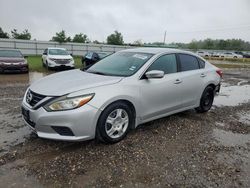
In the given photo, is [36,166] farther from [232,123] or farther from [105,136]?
[232,123]

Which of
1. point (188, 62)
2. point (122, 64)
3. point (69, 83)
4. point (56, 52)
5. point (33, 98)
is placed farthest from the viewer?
point (56, 52)

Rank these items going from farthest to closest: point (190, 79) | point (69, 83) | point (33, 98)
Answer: point (190, 79) → point (69, 83) → point (33, 98)

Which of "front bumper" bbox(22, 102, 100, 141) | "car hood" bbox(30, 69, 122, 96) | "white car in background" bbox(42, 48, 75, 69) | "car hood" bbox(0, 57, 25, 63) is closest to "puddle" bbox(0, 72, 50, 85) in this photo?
"car hood" bbox(0, 57, 25, 63)

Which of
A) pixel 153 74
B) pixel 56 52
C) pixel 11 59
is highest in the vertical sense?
pixel 56 52

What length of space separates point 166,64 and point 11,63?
10787 millimetres

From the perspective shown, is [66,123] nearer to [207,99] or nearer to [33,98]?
[33,98]

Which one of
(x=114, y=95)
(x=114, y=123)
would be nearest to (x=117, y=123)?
(x=114, y=123)

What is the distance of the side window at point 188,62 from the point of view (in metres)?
5.05

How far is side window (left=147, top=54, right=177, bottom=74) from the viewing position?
4.45 m

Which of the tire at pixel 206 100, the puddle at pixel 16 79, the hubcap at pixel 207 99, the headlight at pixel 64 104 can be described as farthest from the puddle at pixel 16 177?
the puddle at pixel 16 79

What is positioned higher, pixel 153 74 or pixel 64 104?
pixel 153 74

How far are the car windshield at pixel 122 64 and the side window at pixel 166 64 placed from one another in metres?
0.19

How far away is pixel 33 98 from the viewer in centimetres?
361

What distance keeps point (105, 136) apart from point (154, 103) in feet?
3.79
